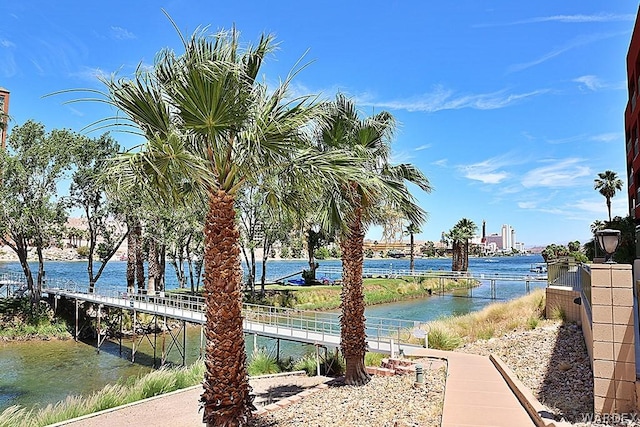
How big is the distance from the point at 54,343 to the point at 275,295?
626 inches

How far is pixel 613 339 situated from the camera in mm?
6469

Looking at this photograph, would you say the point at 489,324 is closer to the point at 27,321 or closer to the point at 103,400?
the point at 103,400

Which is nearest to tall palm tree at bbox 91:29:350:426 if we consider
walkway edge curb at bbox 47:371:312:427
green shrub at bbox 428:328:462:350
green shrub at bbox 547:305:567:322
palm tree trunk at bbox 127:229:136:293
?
walkway edge curb at bbox 47:371:312:427

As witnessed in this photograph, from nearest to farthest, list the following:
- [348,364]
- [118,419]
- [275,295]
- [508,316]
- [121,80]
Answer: [121,80] < [118,419] < [348,364] < [508,316] < [275,295]

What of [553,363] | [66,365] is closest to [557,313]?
[553,363]

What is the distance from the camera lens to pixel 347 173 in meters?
7.46

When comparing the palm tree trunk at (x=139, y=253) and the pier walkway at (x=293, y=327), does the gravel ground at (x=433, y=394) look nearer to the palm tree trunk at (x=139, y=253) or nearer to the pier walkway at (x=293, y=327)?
the pier walkway at (x=293, y=327)

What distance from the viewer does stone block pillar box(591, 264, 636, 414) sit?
20.9 feet

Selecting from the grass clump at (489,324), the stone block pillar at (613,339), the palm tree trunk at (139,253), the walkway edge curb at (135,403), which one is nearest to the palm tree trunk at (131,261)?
the palm tree trunk at (139,253)

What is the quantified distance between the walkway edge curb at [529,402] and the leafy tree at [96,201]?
933 inches

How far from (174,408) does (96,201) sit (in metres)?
22.5

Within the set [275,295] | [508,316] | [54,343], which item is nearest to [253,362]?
[508,316]

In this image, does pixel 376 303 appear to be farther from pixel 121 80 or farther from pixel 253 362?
pixel 121 80

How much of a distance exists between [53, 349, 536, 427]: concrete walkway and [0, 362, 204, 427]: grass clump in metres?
0.71
